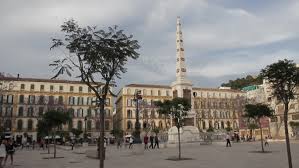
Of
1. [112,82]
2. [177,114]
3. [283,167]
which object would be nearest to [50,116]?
[177,114]

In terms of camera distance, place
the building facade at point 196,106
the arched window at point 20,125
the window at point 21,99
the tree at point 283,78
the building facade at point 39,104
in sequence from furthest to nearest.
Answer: the building facade at point 196,106 → the window at point 21,99 → the arched window at point 20,125 → the building facade at point 39,104 → the tree at point 283,78

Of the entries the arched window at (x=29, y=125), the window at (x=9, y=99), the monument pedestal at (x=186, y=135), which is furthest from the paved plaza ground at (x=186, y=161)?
the window at (x=9, y=99)

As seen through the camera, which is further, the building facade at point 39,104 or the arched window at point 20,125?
the arched window at point 20,125

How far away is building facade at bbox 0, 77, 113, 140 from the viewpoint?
76.8 metres

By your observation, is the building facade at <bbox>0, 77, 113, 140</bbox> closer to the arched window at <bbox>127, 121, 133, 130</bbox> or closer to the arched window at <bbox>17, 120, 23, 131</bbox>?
the arched window at <bbox>17, 120, 23, 131</bbox>

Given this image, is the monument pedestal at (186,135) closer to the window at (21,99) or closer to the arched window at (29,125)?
the arched window at (29,125)

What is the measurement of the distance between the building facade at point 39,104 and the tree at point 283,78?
6607cm

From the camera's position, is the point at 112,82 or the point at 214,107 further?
the point at 214,107

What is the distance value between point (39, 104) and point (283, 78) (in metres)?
76.4

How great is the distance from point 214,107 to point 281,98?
8441cm

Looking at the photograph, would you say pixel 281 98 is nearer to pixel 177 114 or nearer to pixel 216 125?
pixel 177 114

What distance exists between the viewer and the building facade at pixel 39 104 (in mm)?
76762

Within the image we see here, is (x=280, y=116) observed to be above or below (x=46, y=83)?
below

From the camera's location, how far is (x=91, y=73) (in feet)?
35.6
